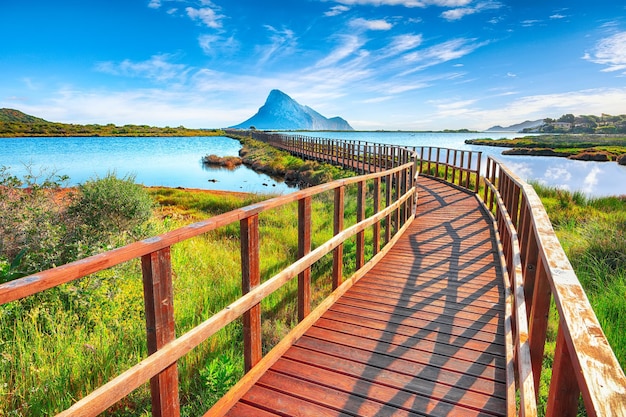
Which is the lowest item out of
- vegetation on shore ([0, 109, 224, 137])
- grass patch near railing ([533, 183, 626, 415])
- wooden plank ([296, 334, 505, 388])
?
grass patch near railing ([533, 183, 626, 415])

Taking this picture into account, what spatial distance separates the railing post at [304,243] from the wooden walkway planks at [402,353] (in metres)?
0.25

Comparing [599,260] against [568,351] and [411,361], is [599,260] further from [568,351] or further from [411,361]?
[568,351]

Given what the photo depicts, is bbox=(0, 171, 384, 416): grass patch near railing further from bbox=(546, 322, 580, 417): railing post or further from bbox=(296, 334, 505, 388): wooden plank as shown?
bbox=(546, 322, 580, 417): railing post

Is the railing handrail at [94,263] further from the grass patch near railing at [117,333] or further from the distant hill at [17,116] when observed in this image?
the distant hill at [17,116]

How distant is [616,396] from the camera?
86cm

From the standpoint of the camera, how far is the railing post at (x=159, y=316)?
2.00 meters

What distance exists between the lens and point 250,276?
2.83m

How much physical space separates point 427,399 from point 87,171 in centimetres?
3406

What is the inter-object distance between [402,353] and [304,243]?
1227 millimetres

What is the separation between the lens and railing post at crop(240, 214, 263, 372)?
279cm

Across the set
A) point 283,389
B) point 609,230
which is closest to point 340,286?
point 283,389

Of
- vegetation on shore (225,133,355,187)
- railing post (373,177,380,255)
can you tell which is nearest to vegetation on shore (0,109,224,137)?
vegetation on shore (225,133,355,187)

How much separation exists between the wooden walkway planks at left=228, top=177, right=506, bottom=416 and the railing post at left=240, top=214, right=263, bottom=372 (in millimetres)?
224

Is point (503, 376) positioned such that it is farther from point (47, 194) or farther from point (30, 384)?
point (47, 194)
